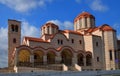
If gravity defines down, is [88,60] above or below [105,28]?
below

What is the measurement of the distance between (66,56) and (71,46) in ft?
8.37

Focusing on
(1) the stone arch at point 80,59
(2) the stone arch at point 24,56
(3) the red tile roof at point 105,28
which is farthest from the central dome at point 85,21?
(2) the stone arch at point 24,56

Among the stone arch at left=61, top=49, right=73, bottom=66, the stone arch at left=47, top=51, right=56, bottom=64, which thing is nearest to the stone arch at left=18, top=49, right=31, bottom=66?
the stone arch at left=47, top=51, right=56, bottom=64

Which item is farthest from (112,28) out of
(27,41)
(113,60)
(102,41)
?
(27,41)

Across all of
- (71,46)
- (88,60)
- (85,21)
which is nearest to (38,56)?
(71,46)

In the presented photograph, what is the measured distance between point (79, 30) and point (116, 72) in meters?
21.9

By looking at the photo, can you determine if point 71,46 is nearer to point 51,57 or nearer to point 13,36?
point 51,57

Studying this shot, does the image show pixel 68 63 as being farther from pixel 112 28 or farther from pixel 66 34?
pixel 112 28

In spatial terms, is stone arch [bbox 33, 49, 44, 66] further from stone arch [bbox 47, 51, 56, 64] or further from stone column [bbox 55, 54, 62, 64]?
stone column [bbox 55, 54, 62, 64]

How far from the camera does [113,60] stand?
140 ft

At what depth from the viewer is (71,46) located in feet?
139

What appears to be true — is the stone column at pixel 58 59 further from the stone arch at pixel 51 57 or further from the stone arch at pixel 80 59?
the stone arch at pixel 80 59

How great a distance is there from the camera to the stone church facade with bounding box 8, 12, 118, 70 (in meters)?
37.2

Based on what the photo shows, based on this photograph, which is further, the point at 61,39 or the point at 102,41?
the point at 102,41
